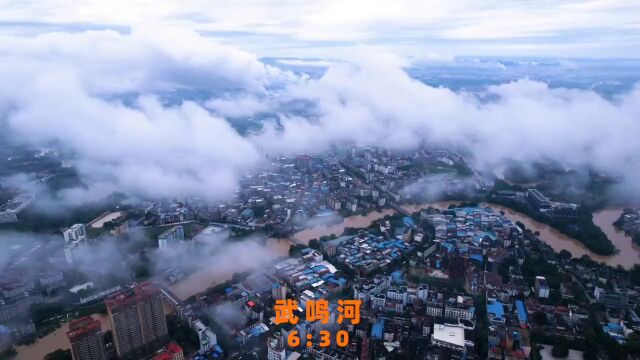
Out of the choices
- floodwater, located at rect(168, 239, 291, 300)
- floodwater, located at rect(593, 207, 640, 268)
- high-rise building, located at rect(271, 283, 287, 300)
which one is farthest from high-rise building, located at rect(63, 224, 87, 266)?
floodwater, located at rect(593, 207, 640, 268)

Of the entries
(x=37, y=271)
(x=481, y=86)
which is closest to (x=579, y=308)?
(x=37, y=271)

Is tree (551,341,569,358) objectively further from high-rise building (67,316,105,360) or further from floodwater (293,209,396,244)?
high-rise building (67,316,105,360)

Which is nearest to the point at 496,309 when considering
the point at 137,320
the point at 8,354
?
the point at 137,320

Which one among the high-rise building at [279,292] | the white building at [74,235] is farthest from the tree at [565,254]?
the white building at [74,235]

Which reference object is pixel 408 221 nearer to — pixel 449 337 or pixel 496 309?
pixel 496 309

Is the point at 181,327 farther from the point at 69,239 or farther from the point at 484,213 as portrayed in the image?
the point at 484,213

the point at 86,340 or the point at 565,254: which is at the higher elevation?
the point at 86,340
